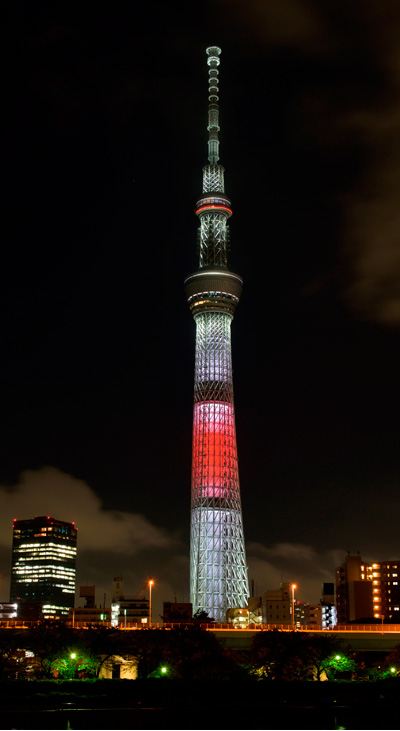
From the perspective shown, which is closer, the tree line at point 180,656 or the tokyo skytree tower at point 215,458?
the tree line at point 180,656

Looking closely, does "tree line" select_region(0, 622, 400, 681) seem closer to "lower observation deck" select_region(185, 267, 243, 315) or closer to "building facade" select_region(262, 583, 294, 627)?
"building facade" select_region(262, 583, 294, 627)

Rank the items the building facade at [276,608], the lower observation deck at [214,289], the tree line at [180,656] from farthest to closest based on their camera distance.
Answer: the lower observation deck at [214,289] → the building facade at [276,608] → the tree line at [180,656]

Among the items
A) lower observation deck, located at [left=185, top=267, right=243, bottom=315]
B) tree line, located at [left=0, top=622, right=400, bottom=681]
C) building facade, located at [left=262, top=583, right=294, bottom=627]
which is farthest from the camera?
lower observation deck, located at [left=185, top=267, right=243, bottom=315]

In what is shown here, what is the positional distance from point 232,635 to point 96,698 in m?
29.2

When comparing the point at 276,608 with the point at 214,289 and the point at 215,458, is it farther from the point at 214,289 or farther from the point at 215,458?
the point at 214,289

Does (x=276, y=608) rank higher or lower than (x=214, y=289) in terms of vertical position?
lower

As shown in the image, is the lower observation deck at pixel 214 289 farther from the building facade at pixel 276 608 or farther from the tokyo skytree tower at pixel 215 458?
the building facade at pixel 276 608

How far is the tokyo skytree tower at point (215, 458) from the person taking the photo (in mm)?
177875

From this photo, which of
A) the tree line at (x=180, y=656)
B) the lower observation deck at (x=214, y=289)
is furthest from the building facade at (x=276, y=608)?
the tree line at (x=180, y=656)

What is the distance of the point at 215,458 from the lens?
18225 cm

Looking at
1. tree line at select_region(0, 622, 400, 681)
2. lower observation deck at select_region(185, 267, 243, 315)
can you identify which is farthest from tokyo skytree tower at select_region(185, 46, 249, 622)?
tree line at select_region(0, 622, 400, 681)

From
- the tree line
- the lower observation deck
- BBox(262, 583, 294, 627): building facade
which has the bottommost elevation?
the tree line

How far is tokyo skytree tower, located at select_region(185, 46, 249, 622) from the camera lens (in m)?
178

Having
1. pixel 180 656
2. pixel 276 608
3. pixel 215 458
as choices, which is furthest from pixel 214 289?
pixel 180 656
